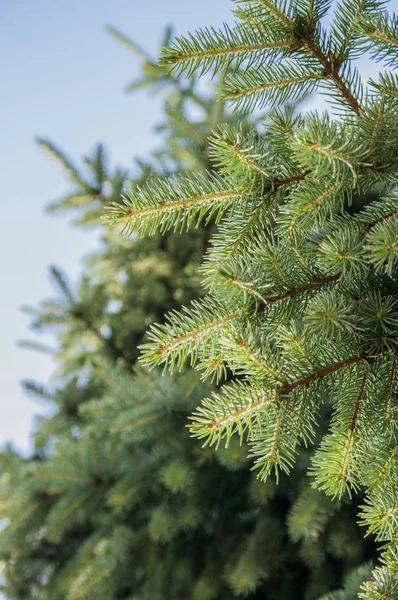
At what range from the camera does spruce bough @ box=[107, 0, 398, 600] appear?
727mm

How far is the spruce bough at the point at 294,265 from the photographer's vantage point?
727mm

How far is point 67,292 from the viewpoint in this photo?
2.37m

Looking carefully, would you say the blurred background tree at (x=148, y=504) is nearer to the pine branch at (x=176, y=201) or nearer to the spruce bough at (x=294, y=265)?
the spruce bough at (x=294, y=265)

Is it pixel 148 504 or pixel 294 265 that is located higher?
pixel 294 265

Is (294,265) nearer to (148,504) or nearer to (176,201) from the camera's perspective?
(176,201)

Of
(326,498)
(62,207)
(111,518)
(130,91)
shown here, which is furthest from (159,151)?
(326,498)

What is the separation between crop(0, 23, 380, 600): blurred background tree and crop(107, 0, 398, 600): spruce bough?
59 cm

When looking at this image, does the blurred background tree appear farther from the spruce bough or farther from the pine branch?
the pine branch

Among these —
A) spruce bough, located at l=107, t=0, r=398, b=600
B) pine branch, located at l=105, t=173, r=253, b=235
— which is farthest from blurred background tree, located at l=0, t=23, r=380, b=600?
pine branch, located at l=105, t=173, r=253, b=235

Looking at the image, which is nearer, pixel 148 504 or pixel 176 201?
pixel 176 201

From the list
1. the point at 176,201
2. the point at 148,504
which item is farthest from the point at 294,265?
the point at 148,504

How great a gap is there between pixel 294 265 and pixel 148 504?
1489 mm

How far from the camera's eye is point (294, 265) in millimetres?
784

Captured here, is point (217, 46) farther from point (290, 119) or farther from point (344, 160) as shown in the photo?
point (344, 160)
